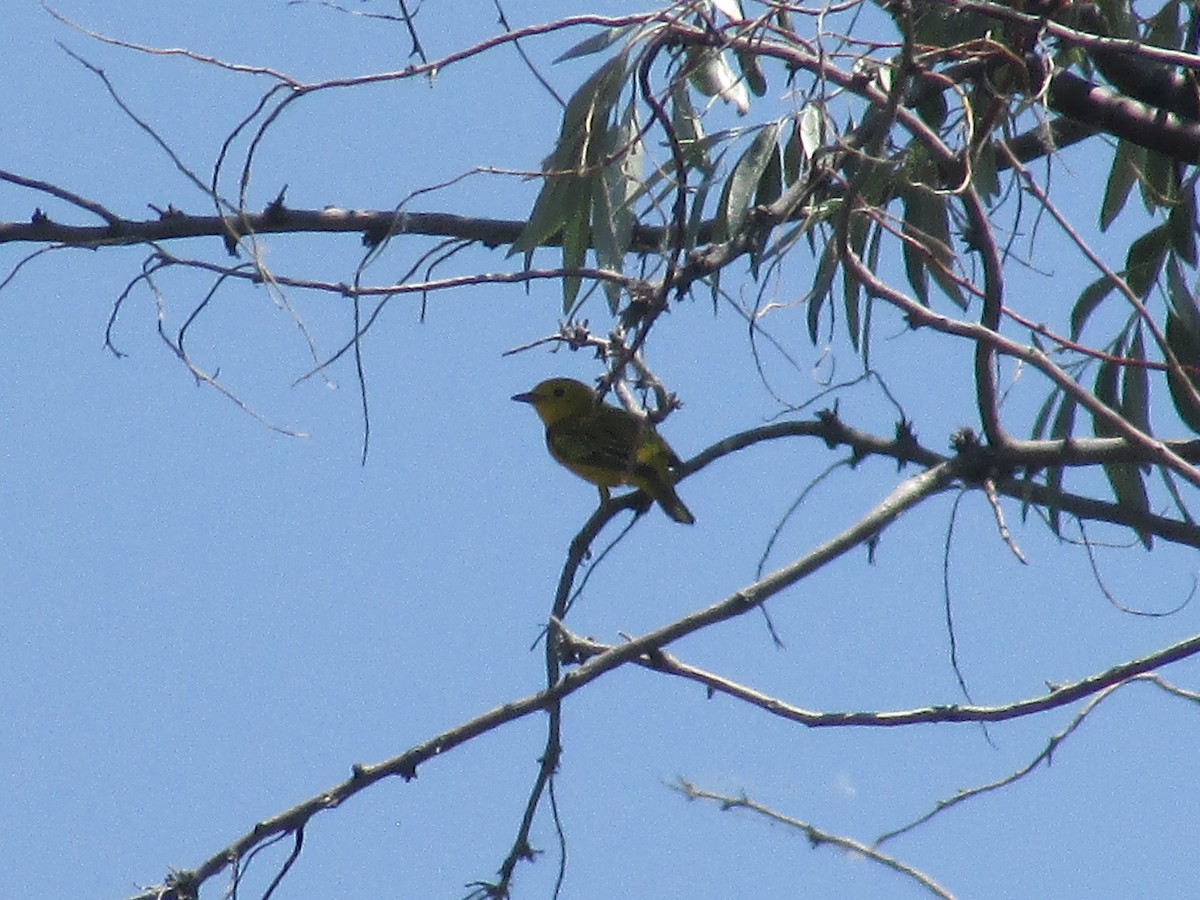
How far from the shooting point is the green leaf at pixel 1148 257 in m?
4.27

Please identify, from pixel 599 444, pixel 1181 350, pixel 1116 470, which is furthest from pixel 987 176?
pixel 599 444

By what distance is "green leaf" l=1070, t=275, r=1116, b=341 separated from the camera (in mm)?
4230

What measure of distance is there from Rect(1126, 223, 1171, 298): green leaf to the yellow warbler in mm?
1257

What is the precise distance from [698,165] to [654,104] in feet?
4.09

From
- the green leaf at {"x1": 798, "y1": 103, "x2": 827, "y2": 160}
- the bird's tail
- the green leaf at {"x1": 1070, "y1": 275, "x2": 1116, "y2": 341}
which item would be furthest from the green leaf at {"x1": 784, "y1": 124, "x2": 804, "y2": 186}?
the bird's tail

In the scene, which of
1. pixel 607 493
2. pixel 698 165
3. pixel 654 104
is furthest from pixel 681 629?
pixel 607 493

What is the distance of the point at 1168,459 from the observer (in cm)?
248

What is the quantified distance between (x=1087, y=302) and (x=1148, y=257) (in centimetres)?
18

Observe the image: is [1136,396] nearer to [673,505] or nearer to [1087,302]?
[1087,302]

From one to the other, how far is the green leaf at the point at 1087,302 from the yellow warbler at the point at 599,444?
1.11 metres

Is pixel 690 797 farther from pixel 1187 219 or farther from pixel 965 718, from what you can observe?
pixel 1187 219

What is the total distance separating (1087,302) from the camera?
424cm

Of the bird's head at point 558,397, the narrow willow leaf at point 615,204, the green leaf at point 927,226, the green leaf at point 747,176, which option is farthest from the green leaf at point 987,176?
the bird's head at point 558,397

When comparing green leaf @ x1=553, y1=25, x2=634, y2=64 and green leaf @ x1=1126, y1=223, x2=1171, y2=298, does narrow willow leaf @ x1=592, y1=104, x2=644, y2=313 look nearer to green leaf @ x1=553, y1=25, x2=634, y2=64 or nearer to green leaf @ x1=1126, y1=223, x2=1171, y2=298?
green leaf @ x1=553, y1=25, x2=634, y2=64
